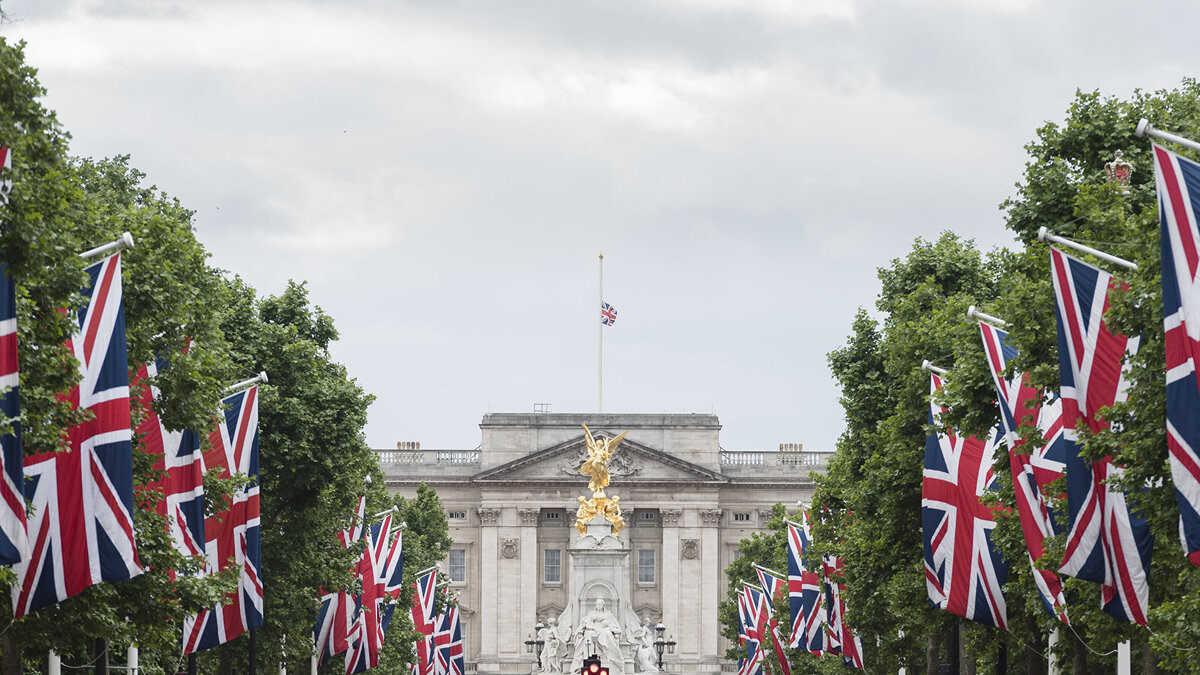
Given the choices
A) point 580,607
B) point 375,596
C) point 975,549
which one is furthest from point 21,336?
point 580,607

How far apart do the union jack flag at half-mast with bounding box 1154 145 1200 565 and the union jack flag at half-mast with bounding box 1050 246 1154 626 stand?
15.8 ft

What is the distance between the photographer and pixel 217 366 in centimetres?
4338

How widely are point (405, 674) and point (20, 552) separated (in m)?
72.3

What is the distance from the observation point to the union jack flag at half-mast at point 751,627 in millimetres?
98738

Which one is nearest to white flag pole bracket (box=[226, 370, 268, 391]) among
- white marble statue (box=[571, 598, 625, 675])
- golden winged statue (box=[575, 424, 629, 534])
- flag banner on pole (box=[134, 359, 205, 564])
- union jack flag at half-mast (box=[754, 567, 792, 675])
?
flag banner on pole (box=[134, 359, 205, 564])

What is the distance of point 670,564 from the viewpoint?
173 m

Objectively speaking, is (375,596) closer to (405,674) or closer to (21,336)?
(405,674)

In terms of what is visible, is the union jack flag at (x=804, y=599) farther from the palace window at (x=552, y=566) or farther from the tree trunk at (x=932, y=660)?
the palace window at (x=552, y=566)

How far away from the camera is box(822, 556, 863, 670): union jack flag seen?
216ft

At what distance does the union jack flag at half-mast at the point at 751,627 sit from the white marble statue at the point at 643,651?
6.34 metres

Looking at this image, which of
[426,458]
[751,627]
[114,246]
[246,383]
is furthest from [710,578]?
[114,246]

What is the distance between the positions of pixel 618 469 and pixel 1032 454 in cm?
13758

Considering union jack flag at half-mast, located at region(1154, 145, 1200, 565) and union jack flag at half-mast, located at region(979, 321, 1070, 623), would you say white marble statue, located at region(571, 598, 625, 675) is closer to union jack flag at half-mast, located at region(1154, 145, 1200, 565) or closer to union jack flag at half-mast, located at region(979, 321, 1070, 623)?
union jack flag at half-mast, located at region(979, 321, 1070, 623)

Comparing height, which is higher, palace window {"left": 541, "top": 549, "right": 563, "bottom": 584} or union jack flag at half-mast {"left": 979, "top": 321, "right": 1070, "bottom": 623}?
palace window {"left": 541, "top": 549, "right": 563, "bottom": 584}
